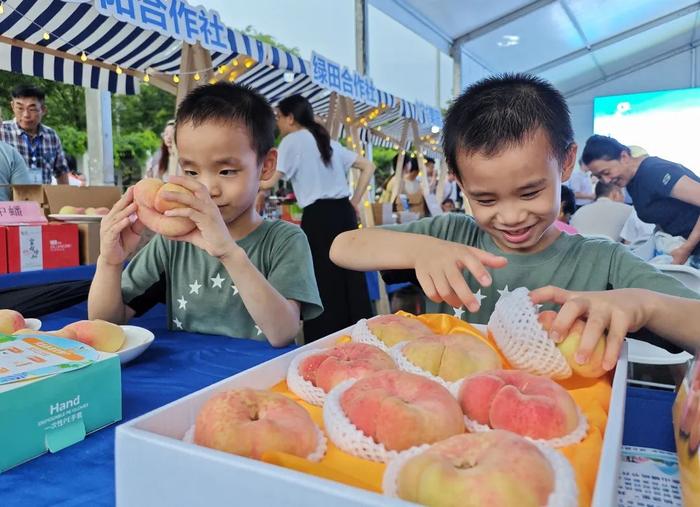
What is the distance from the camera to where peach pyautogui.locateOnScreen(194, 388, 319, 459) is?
14.0 inches

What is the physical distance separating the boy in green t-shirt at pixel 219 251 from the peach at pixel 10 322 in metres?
0.29

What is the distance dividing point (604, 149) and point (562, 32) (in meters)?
8.03

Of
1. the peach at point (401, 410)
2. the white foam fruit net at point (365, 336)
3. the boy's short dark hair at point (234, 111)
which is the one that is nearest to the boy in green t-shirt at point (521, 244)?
the white foam fruit net at point (365, 336)

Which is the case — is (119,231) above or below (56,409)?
above

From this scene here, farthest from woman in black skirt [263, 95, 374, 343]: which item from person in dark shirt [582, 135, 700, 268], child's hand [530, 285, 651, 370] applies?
child's hand [530, 285, 651, 370]

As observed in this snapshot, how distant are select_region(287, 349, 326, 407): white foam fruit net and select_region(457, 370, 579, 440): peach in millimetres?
131

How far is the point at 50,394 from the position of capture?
528 millimetres

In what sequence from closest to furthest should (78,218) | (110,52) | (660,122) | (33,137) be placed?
1. (78,218)
2. (110,52)
3. (33,137)
4. (660,122)

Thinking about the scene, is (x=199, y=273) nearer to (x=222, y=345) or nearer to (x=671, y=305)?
(x=222, y=345)

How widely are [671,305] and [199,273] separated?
103 centimetres

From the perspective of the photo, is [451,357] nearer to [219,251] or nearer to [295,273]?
[219,251]

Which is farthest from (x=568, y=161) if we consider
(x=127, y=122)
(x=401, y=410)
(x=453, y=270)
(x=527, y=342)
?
(x=127, y=122)

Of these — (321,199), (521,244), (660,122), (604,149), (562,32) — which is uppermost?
(562,32)

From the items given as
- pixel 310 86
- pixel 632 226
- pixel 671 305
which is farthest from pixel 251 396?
pixel 310 86
